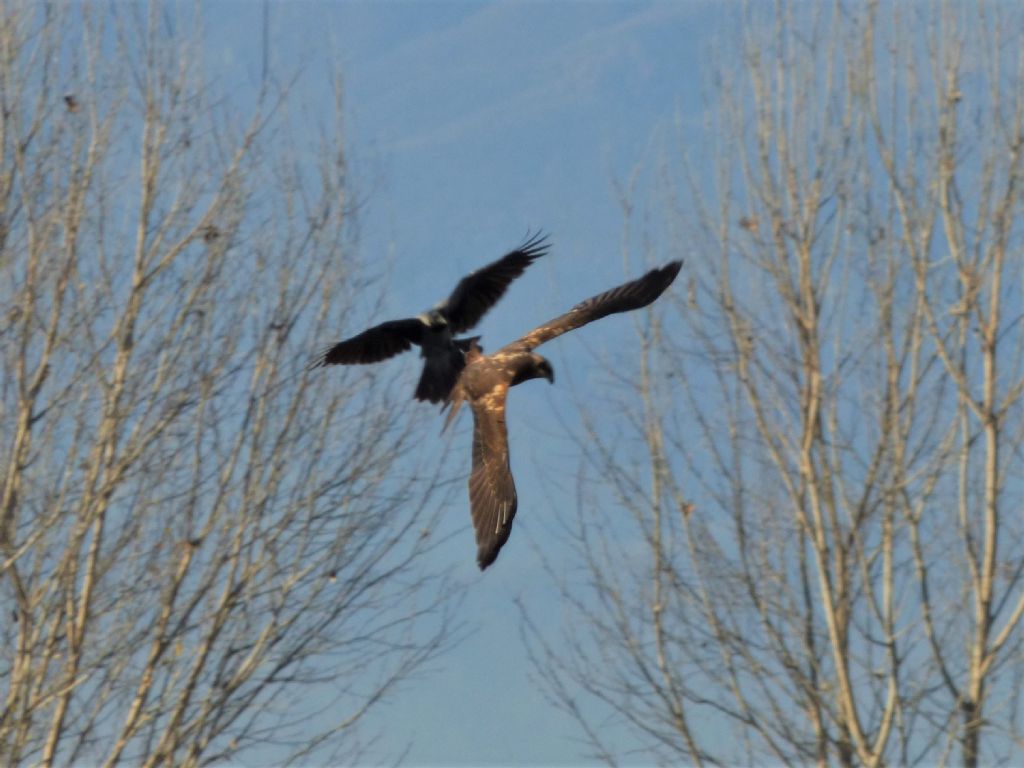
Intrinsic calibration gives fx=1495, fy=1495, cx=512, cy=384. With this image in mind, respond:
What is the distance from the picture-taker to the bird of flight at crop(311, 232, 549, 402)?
5.48 metres

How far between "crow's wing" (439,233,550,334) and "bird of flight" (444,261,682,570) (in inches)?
25.6

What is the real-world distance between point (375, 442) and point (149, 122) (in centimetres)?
232

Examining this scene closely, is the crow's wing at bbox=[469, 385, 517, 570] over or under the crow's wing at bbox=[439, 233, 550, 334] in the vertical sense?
under

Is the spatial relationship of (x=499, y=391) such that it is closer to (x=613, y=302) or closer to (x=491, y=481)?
(x=491, y=481)

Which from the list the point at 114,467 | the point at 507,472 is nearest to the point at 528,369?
the point at 507,472

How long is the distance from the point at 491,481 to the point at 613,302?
1.42 meters

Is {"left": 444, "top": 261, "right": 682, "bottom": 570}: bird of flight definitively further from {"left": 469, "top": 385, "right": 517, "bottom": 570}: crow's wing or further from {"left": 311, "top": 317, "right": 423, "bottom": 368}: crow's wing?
{"left": 311, "top": 317, "right": 423, "bottom": 368}: crow's wing

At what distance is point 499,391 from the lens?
16.4ft

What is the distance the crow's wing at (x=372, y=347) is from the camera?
6043 mm

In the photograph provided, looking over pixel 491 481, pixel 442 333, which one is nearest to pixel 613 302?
pixel 442 333

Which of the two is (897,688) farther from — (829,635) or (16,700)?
(16,700)

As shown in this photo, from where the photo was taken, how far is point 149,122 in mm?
8852

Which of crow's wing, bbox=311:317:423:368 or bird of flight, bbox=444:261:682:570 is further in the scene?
crow's wing, bbox=311:317:423:368

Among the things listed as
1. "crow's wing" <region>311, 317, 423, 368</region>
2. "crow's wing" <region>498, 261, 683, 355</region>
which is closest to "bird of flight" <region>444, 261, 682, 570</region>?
"crow's wing" <region>498, 261, 683, 355</region>
